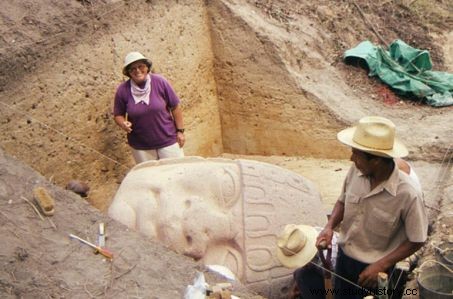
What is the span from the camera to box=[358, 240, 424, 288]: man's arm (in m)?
3.93

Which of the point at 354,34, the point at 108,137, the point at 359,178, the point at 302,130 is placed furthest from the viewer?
the point at 354,34

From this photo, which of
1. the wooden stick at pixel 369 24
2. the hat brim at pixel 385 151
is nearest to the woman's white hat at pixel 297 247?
the hat brim at pixel 385 151

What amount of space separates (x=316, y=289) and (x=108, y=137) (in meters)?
3.47

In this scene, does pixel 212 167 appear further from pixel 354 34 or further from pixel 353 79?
pixel 354 34

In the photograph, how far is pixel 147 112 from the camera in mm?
6195

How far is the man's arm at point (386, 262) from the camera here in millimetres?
3930

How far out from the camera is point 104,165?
718 cm

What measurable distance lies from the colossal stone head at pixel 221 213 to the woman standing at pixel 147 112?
0.91 m

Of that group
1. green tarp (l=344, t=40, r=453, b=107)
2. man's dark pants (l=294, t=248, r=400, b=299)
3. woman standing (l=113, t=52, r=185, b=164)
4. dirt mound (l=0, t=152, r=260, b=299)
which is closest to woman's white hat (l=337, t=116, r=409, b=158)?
man's dark pants (l=294, t=248, r=400, b=299)

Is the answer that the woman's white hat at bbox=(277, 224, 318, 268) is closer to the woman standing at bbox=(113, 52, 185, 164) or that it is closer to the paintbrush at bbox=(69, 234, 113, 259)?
the paintbrush at bbox=(69, 234, 113, 259)

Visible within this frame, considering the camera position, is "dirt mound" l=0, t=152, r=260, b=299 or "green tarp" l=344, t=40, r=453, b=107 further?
"green tarp" l=344, t=40, r=453, b=107

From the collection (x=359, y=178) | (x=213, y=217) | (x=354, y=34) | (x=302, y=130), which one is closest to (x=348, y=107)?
(x=302, y=130)

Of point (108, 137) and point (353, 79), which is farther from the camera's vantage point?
point (353, 79)

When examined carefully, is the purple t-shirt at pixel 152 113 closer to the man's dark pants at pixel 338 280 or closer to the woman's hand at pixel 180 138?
the woman's hand at pixel 180 138
